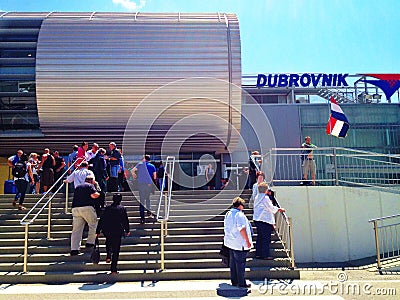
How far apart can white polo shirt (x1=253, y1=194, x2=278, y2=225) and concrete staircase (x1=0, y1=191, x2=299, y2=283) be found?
0.79 metres

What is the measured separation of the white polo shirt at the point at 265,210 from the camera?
8047mm

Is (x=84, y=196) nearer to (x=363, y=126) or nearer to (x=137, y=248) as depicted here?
(x=137, y=248)

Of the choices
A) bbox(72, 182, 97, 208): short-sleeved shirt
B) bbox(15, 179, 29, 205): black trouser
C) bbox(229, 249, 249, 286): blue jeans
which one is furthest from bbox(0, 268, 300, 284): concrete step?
bbox(15, 179, 29, 205): black trouser

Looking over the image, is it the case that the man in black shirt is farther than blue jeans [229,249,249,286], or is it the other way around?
the man in black shirt

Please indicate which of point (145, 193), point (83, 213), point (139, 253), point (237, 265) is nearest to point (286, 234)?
point (237, 265)

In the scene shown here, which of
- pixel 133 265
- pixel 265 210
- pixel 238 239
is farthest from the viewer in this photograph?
pixel 265 210

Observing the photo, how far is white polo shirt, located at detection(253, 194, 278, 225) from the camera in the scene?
26.4 ft

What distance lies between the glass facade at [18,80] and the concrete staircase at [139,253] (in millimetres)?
5914

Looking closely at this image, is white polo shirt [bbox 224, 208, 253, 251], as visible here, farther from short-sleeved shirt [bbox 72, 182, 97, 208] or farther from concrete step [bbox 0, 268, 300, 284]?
short-sleeved shirt [bbox 72, 182, 97, 208]

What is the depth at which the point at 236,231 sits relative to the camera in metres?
6.61

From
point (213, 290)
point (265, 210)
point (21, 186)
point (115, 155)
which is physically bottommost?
point (213, 290)

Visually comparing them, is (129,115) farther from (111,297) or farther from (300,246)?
(111,297)

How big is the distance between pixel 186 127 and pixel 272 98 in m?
10.7

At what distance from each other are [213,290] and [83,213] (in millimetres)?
3140
